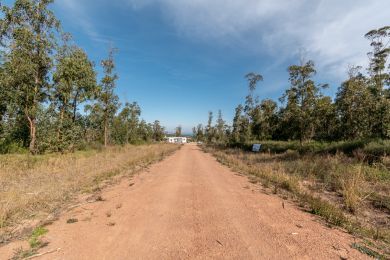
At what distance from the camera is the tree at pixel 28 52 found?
1574 cm

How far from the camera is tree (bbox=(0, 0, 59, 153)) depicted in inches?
620

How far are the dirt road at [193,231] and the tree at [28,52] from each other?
1417 cm

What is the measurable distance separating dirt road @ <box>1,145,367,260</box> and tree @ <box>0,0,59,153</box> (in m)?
Answer: 14.2

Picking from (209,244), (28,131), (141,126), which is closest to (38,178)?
(209,244)

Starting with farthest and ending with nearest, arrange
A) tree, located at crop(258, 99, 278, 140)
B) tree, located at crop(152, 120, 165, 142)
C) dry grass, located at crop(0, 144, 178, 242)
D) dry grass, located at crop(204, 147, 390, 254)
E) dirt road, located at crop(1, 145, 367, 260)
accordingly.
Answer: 1. tree, located at crop(152, 120, 165, 142)
2. tree, located at crop(258, 99, 278, 140)
3. dry grass, located at crop(0, 144, 178, 242)
4. dry grass, located at crop(204, 147, 390, 254)
5. dirt road, located at crop(1, 145, 367, 260)

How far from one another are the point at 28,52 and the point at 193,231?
18.3 meters

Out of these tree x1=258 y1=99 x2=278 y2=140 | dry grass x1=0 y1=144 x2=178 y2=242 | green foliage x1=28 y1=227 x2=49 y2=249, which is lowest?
green foliage x1=28 y1=227 x2=49 y2=249

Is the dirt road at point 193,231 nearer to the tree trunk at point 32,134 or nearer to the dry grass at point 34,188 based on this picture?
the dry grass at point 34,188

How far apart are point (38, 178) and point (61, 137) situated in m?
12.5

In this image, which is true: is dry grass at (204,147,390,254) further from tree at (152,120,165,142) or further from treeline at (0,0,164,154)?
tree at (152,120,165,142)

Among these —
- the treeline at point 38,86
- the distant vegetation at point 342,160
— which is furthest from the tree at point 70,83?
the distant vegetation at point 342,160

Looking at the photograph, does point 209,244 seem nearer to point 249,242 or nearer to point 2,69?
point 249,242

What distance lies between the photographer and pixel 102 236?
416cm

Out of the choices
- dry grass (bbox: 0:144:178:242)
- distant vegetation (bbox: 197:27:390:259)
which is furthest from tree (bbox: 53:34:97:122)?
distant vegetation (bbox: 197:27:390:259)
